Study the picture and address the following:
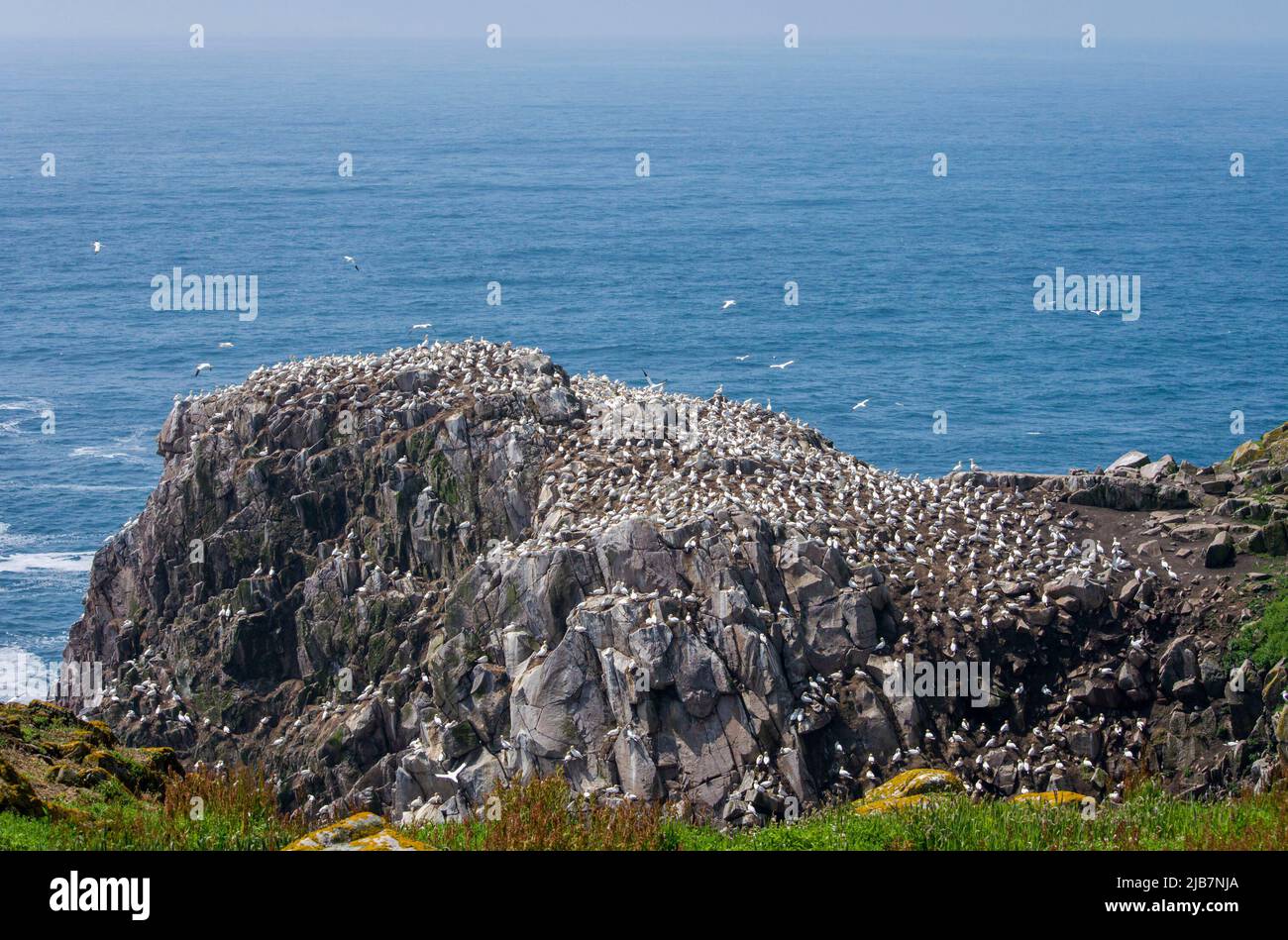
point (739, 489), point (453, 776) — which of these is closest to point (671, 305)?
point (739, 489)

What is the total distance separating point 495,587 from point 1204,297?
108240mm

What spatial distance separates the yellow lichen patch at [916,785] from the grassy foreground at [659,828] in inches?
155

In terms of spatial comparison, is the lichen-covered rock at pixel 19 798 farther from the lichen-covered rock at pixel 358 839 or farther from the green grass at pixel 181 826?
the lichen-covered rock at pixel 358 839

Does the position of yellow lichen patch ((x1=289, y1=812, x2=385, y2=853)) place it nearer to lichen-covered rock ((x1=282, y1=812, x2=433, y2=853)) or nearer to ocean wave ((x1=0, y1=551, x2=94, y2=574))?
lichen-covered rock ((x1=282, y1=812, x2=433, y2=853))

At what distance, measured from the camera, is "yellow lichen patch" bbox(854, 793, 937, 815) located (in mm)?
26750

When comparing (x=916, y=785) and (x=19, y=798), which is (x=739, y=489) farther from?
(x=19, y=798)

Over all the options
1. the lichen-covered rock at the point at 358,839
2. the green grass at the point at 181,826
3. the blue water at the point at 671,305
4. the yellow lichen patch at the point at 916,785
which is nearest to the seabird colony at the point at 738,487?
the yellow lichen patch at the point at 916,785

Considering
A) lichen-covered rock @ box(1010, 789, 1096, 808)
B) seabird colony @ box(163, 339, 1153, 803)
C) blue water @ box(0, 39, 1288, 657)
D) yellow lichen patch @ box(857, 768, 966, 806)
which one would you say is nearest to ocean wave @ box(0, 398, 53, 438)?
blue water @ box(0, 39, 1288, 657)

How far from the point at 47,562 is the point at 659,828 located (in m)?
59.2

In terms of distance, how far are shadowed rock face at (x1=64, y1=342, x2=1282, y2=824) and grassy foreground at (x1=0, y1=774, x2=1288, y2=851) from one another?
11267 millimetres

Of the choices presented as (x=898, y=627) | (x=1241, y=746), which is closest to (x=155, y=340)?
(x=898, y=627)

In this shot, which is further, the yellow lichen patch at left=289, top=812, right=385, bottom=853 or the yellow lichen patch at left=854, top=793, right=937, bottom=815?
the yellow lichen patch at left=854, top=793, right=937, bottom=815

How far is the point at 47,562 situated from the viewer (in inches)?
2953

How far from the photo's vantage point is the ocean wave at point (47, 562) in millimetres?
74188
